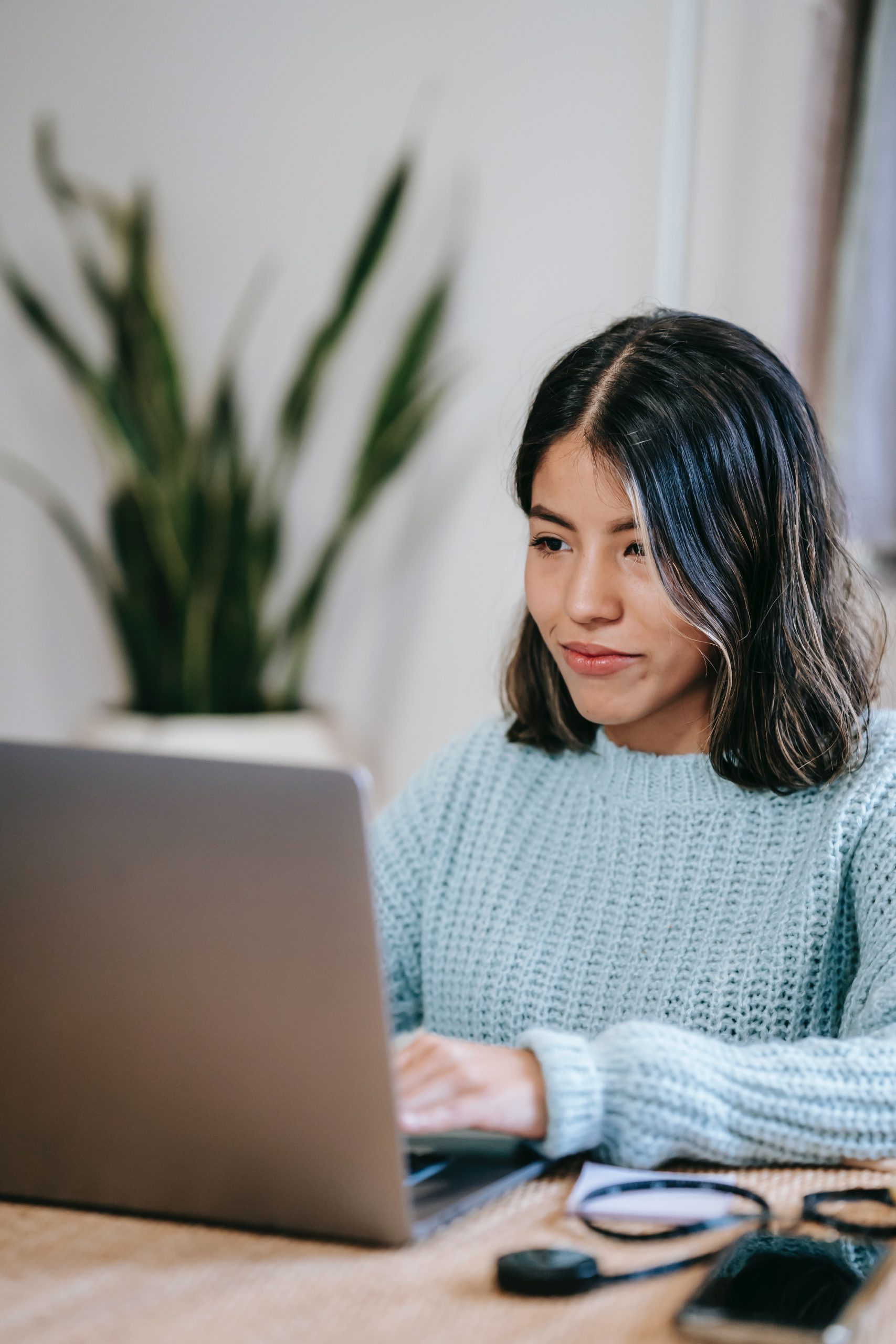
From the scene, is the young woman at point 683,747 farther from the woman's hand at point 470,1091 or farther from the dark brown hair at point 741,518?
the woman's hand at point 470,1091

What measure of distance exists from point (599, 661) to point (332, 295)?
1.63 metres

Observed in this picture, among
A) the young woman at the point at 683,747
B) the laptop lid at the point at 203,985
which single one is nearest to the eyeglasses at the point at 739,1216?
the laptop lid at the point at 203,985

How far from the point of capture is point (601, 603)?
107 centimetres

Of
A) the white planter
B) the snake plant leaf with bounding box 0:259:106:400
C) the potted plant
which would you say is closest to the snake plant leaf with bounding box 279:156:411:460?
the potted plant

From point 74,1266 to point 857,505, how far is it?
157cm

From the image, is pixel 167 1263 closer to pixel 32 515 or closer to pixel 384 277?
pixel 384 277

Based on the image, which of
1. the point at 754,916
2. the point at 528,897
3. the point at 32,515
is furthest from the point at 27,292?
the point at 754,916

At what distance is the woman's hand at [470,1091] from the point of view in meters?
0.73

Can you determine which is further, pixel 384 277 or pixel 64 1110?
pixel 384 277

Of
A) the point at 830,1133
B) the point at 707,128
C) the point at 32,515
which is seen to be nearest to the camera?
the point at 830,1133

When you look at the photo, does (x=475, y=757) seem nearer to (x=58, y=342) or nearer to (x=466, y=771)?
(x=466, y=771)

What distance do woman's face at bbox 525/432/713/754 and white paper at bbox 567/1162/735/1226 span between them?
0.46m

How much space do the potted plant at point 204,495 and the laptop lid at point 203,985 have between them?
1622 mm

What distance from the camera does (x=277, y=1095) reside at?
0.64 m
